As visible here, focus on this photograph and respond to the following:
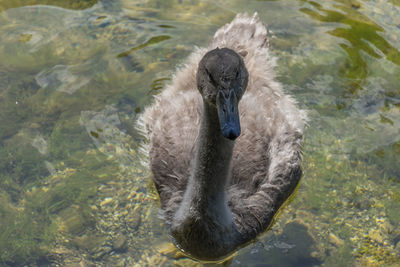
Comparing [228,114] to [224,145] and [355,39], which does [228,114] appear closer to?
[224,145]

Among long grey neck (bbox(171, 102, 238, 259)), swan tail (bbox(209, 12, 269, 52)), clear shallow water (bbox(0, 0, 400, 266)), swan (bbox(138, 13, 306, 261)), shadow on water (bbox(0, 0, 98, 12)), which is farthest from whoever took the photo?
shadow on water (bbox(0, 0, 98, 12))

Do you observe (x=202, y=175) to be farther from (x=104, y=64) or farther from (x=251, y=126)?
(x=104, y=64)

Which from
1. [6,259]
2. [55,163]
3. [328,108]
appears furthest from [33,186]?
[328,108]

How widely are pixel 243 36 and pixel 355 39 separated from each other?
194 centimetres

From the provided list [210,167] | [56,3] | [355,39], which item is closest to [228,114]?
[210,167]

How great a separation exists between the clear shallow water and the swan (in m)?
0.30

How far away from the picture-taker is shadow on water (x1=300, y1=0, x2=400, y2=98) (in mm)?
6953

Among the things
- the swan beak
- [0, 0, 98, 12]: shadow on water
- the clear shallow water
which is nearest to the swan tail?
the clear shallow water

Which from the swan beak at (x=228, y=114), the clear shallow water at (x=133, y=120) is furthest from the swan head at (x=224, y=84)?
the clear shallow water at (x=133, y=120)

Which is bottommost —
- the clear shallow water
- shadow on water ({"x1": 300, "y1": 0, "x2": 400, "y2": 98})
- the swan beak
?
the clear shallow water

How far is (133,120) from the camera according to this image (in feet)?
21.0

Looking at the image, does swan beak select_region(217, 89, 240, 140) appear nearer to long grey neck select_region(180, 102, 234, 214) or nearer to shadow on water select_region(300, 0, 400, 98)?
long grey neck select_region(180, 102, 234, 214)

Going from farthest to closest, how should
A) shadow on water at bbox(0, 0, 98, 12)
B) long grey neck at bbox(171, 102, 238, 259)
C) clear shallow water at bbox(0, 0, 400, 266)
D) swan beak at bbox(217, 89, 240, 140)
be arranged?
shadow on water at bbox(0, 0, 98, 12) < clear shallow water at bbox(0, 0, 400, 266) < long grey neck at bbox(171, 102, 238, 259) < swan beak at bbox(217, 89, 240, 140)

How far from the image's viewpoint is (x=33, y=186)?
5.72 metres
